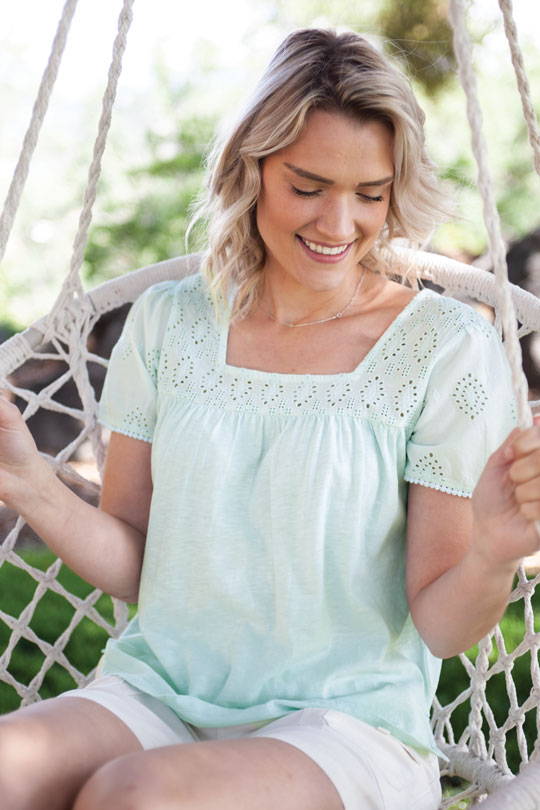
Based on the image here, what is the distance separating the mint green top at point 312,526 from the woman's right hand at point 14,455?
0.62 ft

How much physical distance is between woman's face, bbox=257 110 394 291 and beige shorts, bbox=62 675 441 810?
23.8 inches

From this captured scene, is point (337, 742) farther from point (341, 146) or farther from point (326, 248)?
point (341, 146)

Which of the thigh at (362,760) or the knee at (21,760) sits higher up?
the knee at (21,760)

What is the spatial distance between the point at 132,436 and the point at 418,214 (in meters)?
0.54

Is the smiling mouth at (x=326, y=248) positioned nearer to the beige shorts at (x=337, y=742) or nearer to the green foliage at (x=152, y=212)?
the beige shorts at (x=337, y=742)

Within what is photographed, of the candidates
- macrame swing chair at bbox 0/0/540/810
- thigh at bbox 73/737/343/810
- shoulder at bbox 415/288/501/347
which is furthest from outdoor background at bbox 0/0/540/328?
thigh at bbox 73/737/343/810

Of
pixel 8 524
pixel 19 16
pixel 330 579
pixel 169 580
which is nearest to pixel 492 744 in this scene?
pixel 330 579

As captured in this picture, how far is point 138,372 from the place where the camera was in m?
1.65

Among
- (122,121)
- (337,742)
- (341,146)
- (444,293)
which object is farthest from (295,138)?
(122,121)

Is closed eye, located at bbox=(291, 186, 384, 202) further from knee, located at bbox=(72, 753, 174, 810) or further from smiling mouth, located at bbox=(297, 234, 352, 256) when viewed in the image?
knee, located at bbox=(72, 753, 174, 810)

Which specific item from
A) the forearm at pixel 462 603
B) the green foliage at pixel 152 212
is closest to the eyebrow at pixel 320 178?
the forearm at pixel 462 603

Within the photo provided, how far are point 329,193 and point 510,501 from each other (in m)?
0.53

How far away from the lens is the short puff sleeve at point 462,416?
4.58 ft

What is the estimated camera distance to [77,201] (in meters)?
5.50
